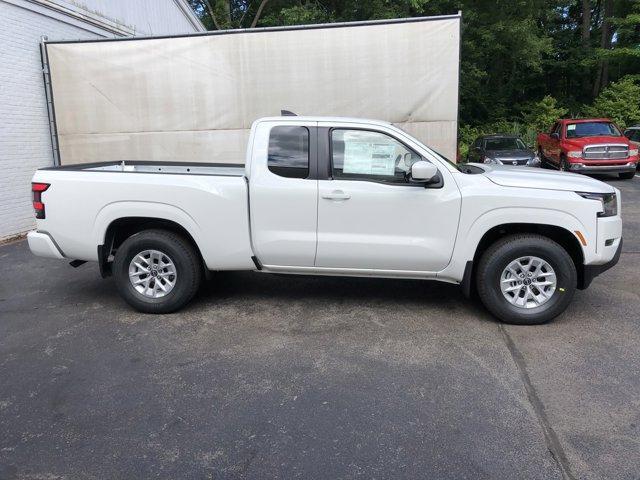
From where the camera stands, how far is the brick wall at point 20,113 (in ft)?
29.7

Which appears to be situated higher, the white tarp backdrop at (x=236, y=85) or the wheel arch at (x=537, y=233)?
the white tarp backdrop at (x=236, y=85)

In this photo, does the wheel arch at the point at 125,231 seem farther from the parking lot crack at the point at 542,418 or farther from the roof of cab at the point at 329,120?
the parking lot crack at the point at 542,418

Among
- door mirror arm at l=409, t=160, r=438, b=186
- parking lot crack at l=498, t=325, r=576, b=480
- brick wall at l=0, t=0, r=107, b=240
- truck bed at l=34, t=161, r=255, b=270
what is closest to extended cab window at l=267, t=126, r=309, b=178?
truck bed at l=34, t=161, r=255, b=270

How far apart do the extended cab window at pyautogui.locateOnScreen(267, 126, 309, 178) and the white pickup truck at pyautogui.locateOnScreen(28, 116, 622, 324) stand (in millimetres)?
11

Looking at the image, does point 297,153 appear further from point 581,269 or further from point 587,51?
point 587,51

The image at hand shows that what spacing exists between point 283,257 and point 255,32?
18.8 feet

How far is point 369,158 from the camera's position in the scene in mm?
4801

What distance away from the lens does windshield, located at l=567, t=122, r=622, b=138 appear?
1548 cm

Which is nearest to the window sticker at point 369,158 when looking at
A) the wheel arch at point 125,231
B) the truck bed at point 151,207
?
the truck bed at point 151,207

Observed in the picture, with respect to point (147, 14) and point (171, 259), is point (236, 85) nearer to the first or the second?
point (171, 259)

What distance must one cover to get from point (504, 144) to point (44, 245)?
14057mm

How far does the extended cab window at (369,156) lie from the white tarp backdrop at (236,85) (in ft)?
15.1

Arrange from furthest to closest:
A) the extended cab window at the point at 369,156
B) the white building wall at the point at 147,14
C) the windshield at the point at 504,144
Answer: the windshield at the point at 504,144 → the white building wall at the point at 147,14 → the extended cab window at the point at 369,156

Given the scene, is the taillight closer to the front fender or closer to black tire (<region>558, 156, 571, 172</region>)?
the front fender
